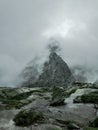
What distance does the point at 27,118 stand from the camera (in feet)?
168

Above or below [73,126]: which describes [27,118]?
above

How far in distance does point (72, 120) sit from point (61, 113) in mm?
4409

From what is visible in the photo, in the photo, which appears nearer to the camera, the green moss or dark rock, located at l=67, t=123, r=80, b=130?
dark rock, located at l=67, t=123, r=80, b=130

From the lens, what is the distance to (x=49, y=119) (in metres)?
53.2

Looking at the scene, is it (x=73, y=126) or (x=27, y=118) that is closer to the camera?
(x=73, y=126)

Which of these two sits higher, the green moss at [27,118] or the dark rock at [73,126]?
the green moss at [27,118]

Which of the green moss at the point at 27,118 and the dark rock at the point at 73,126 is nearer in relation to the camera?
the dark rock at the point at 73,126

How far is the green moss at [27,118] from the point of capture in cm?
5094

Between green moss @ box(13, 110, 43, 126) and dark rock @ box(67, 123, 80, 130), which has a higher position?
green moss @ box(13, 110, 43, 126)

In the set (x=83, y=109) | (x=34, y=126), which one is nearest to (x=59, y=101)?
(x=83, y=109)

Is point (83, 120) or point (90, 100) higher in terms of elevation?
point (90, 100)

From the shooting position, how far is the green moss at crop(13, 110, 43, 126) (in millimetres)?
50941

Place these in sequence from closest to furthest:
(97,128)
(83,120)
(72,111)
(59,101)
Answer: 1. (97,128)
2. (83,120)
3. (72,111)
4. (59,101)

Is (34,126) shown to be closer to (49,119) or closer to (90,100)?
(49,119)
